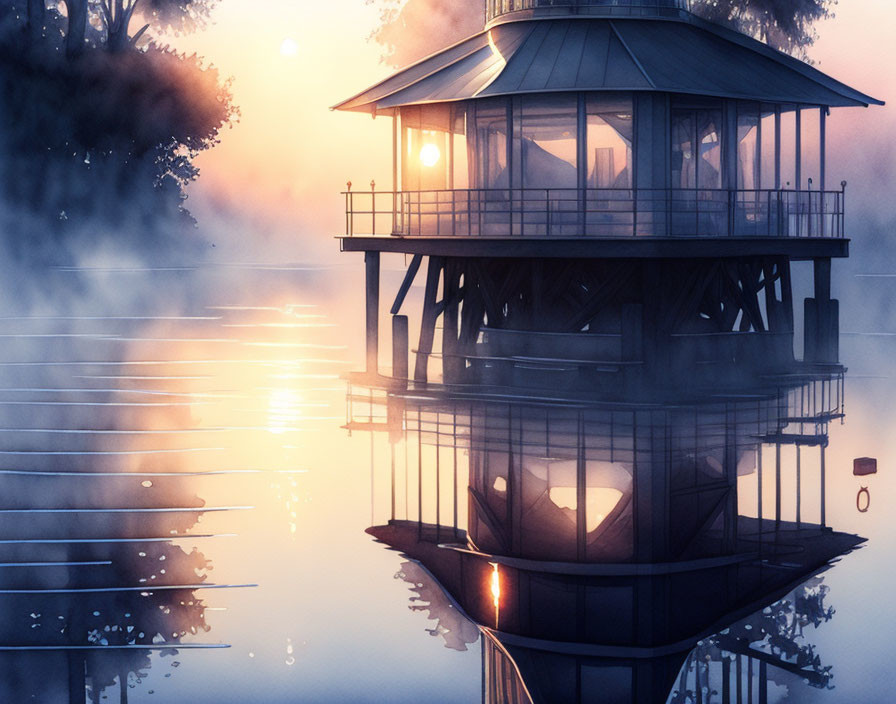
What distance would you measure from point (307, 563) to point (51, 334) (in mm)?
30761

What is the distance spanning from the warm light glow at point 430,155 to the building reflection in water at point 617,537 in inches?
274

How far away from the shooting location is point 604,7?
2869 cm

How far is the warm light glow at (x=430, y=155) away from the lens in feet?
101

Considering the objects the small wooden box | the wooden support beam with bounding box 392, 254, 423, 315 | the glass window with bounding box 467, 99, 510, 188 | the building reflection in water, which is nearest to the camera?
the building reflection in water

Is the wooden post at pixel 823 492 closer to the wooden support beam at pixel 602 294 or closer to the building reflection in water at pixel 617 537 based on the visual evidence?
the building reflection in water at pixel 617 537

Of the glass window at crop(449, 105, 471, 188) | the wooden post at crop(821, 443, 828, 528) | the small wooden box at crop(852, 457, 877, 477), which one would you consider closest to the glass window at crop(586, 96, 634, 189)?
the glass window at crop(449, 105, 471, 188)

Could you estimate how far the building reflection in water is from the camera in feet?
36.4

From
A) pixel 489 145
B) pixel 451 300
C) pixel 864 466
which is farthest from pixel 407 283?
pixel 864 466

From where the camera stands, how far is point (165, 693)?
1051cm

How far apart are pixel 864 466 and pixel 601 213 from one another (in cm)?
900

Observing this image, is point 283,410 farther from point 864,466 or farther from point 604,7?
point 864,466

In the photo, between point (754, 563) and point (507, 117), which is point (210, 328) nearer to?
point (507, 117)

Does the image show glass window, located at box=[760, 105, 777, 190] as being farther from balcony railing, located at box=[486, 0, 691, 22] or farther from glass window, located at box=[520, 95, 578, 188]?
glass window, located at box=[520, 95, 578, 188]

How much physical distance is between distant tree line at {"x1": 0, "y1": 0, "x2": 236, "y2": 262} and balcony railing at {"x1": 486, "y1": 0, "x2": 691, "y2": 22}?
1214 inches
